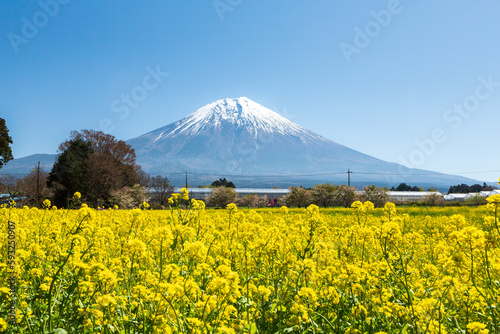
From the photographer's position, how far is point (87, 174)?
35.0 metres

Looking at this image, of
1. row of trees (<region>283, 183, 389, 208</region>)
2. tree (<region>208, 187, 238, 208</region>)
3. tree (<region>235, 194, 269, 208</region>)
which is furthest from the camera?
tree (<region>235, 194, 269, 208</region>)

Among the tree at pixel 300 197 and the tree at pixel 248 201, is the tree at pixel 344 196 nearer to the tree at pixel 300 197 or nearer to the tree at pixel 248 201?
the tree at pixel 300 197

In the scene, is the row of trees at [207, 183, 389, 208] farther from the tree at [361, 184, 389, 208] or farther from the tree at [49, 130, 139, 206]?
the tree at [49, 130, 139, 206]

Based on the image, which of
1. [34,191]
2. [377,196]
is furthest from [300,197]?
[34,191]

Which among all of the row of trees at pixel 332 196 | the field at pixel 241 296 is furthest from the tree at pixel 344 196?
the field at pixel 241 296

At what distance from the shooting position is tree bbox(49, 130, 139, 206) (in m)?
34.5

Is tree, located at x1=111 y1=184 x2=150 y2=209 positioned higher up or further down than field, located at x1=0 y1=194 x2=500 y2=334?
further down

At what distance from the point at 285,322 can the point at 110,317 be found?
54.3 inches

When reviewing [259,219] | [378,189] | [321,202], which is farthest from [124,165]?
[259,219]

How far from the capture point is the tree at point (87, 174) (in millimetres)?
34531

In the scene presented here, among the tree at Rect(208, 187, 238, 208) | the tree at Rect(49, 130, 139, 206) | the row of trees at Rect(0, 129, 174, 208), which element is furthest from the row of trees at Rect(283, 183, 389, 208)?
the tree at Rect(49, 130, 139, 206)

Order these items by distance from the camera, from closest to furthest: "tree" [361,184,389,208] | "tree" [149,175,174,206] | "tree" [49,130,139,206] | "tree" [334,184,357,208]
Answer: "tree" [49,130,139,206], "tree" [334,184,357,208], "tree" [361,184,389,208], "tree" [149,175,174,206]

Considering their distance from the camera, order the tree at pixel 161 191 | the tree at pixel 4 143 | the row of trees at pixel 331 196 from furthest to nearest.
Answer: the tree at pixel 161 191 < the row of trees at pixel 331 196 < the tree at pixel 4 143

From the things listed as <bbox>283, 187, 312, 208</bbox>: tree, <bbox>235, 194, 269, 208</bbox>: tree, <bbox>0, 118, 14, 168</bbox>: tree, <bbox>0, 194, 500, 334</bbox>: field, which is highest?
<bbox>0, 118, 14, 168</bbox>: tree
